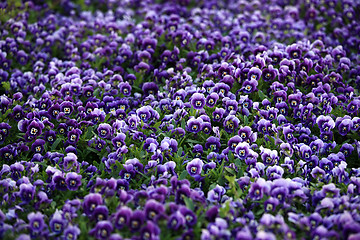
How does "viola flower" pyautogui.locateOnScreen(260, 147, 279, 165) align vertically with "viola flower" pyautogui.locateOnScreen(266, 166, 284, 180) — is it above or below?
above

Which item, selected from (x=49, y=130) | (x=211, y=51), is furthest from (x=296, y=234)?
(x=211, y=51)

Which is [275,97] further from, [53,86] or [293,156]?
[53,86]

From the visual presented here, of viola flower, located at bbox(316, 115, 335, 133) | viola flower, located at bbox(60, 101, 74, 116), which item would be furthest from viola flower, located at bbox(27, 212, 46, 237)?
viola flower, located at bbox(316, 115, 335, 133)

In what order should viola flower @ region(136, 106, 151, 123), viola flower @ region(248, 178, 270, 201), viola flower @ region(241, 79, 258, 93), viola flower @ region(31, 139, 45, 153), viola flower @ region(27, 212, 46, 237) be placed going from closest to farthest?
viola flower @ region(27, 212, 46, 237), viola flower @ region(248, 178, 270, 201), viola flower @ region(31, 139, 45, 153), viola flower @ region(136, 106, 151, 123), viola flower @ region(241, 79, 258, 93)

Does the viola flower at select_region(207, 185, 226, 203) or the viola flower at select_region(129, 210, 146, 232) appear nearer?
the viola flower at select_region(129, 210, 146, 232)

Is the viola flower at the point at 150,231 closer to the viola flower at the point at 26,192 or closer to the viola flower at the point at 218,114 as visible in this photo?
the viola flower at the point at 26,192

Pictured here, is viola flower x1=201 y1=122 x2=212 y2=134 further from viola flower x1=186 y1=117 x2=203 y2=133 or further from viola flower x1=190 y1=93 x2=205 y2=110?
viola flower x1=190 y1=93 x2=205 y2=110

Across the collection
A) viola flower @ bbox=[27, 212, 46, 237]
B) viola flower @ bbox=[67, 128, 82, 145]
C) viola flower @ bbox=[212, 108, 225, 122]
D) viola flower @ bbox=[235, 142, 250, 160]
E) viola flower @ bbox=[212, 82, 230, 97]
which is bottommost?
viola flower @ bbox=[27, 212, 46, 237]
